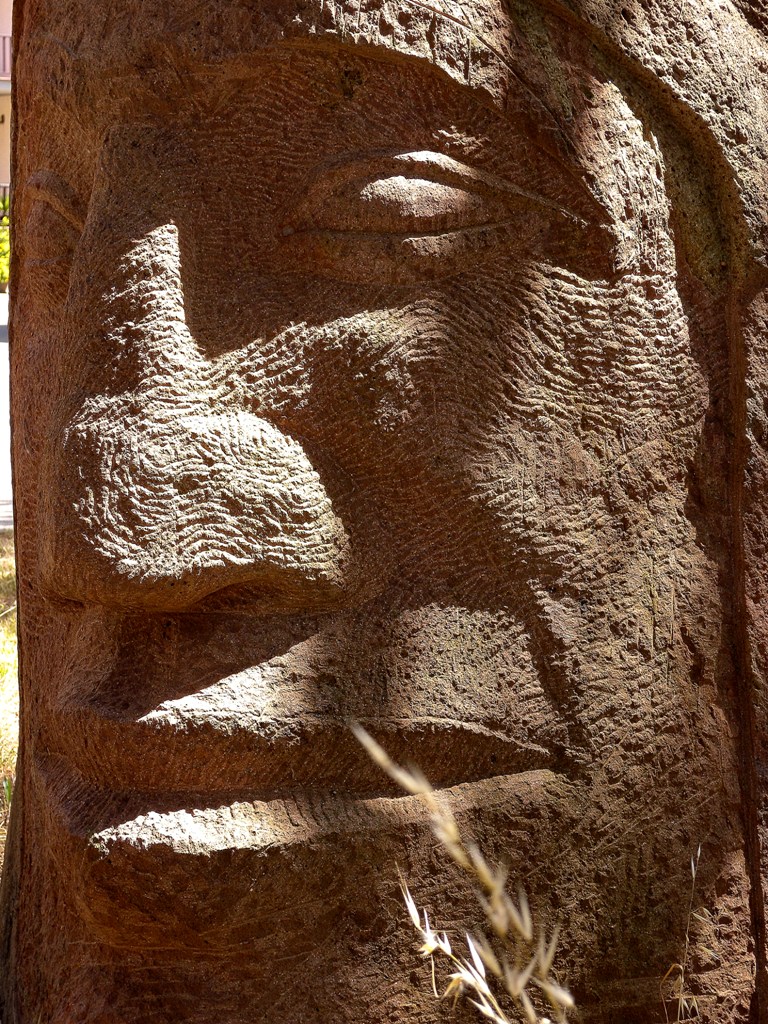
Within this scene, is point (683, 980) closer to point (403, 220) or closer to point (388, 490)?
point (388, 490)

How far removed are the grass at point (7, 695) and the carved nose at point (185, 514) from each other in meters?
1.62

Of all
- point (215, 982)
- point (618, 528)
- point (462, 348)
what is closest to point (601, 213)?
point (462, 348)

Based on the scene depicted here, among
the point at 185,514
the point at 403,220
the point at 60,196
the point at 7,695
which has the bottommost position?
the point at 7,695

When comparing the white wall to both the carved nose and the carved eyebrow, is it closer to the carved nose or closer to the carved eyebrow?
the carved eyebrow

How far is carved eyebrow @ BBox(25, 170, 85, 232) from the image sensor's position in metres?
1.64

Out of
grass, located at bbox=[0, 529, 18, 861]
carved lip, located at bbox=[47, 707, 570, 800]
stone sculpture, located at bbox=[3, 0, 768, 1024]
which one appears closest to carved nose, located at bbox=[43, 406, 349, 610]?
stone sculpture, located at bbox=[3, 0, 768, 1024]

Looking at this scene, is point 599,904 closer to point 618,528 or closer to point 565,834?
point 565,834

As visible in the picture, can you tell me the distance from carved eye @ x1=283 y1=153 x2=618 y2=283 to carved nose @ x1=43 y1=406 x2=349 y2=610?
225mm

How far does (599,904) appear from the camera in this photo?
1570mm

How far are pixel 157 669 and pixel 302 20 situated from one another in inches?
29.9

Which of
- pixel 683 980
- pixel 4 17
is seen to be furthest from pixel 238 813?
pixel 4 17

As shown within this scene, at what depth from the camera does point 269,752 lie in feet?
4.69

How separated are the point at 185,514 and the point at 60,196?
20.6 inches

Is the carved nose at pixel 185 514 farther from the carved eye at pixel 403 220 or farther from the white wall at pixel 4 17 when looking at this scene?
the white wall at pixel 4 17
